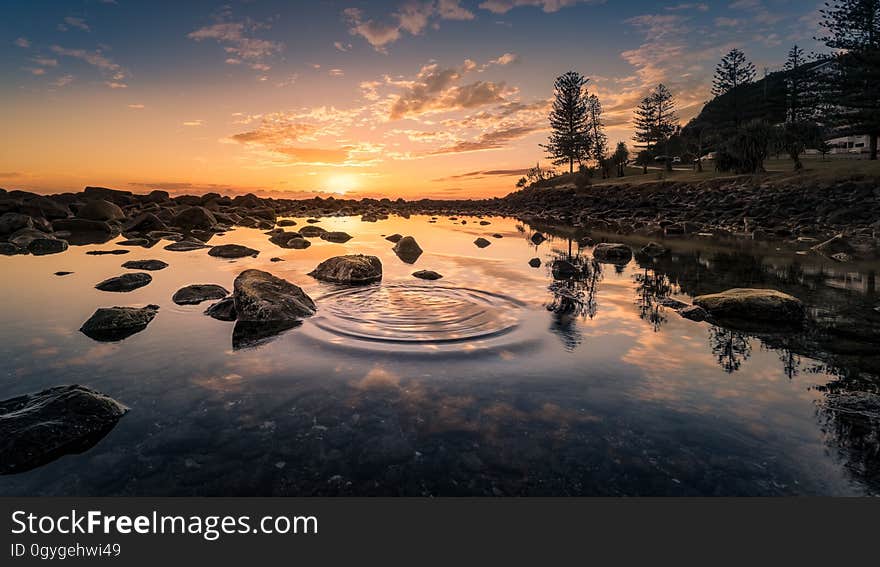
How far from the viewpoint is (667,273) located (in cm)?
1346

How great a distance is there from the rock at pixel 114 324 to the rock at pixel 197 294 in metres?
1.41

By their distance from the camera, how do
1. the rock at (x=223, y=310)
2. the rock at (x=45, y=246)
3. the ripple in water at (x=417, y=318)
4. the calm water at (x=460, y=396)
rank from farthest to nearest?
the rock at (x=45, y=246) → the rock at (x=223, y=310) → the ripple in water at (x=417, y=318) → the calm water at (x=460, y=396)

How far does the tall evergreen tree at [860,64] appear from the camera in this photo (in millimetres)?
43375

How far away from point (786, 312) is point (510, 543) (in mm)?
7991

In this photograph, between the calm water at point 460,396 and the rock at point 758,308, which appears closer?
the calm water at point 460,396

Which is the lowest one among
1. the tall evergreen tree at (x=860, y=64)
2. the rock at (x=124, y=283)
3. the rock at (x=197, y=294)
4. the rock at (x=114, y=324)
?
the rock at (x=114, y=324)

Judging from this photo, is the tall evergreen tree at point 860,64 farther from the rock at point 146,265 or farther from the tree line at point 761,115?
the rock at point 146,265

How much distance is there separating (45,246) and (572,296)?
852 inches

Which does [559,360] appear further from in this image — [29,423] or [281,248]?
[281,248]

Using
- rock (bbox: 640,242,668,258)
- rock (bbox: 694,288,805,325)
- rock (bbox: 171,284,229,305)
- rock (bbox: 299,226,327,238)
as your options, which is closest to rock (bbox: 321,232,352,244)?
rock (bbox: 299,226,327,238)

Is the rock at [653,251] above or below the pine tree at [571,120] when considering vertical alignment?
below

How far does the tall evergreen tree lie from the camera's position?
43.4 meters

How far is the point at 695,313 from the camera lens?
8547mm

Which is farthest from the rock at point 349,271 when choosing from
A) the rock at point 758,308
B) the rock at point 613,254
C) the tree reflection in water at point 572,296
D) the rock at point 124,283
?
the rock at point 613,254
